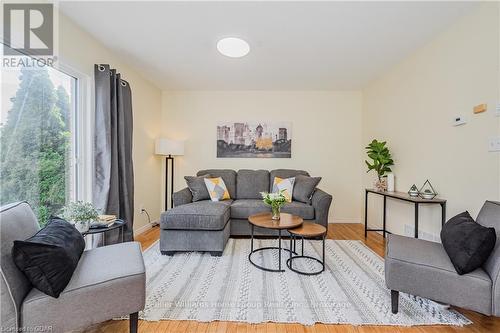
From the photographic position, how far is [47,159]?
85.0 inches

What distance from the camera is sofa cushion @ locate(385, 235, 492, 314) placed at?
1.42 metres

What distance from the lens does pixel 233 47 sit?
2582mm

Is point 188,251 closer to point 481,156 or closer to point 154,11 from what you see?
point 154,11

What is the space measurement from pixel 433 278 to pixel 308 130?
305 centimetres

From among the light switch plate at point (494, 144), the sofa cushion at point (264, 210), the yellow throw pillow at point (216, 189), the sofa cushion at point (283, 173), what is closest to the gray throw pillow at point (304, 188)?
the sofa cushion at point (264, 210)

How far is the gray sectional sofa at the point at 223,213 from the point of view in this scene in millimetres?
2648

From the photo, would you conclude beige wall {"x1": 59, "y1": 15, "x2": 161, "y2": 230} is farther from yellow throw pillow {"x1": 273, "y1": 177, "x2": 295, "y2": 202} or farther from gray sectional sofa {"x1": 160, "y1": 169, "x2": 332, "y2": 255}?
yellow throw pillow {"x1": 273, "y1": 177, "x2": 295, "y2": 202}

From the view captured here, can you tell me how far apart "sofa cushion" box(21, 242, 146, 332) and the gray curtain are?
3.90ft

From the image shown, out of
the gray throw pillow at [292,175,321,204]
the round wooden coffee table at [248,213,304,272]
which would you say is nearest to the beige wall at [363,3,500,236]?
the gray throw pillow at [292,175,321,204]

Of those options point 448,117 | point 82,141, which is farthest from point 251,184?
point 448,117

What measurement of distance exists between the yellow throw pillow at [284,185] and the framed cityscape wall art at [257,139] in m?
0.70

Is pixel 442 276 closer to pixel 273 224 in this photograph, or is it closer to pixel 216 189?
pixel 273 224

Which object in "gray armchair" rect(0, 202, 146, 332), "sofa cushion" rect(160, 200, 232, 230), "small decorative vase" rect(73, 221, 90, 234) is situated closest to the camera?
"gray armchair" rect(0, 202, 146, 332)

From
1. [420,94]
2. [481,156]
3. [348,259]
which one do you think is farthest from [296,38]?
[348,259]
